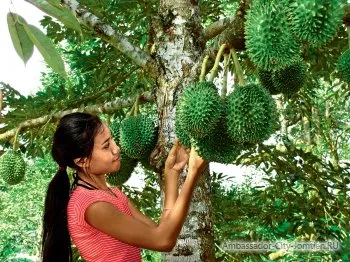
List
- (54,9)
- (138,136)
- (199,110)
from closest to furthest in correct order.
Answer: (54,9) → (199,110) → (138,136)

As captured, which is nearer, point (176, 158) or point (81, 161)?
point (81, 161)

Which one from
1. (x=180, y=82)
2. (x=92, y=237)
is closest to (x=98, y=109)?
(x=180, y=82)

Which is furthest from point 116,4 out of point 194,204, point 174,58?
point 194,204

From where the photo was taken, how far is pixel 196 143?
1879 mm

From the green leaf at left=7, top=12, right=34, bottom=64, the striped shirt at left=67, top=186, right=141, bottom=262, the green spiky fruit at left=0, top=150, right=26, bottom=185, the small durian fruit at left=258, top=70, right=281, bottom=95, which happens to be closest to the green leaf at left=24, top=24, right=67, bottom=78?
the green leaf at left=7, top=12, right=34, bottom=64

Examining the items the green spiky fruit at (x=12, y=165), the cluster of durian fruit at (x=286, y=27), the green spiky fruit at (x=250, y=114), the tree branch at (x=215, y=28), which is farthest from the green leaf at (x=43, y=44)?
the green spiky fruit at (x=12, y=165)

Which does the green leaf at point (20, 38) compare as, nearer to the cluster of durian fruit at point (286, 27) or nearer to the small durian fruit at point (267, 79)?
the cluster of durian fruit at point (286, 27)

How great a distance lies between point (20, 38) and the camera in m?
0.75

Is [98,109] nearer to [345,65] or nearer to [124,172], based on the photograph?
[124,172]

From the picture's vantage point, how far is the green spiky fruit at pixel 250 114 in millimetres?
1743

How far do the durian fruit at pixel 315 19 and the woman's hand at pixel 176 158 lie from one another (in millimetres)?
803

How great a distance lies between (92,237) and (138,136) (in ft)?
1.81

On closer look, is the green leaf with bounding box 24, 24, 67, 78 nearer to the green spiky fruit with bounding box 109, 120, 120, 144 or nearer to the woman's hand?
the woman's hand

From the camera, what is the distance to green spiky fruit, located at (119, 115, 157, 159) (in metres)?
2.36
